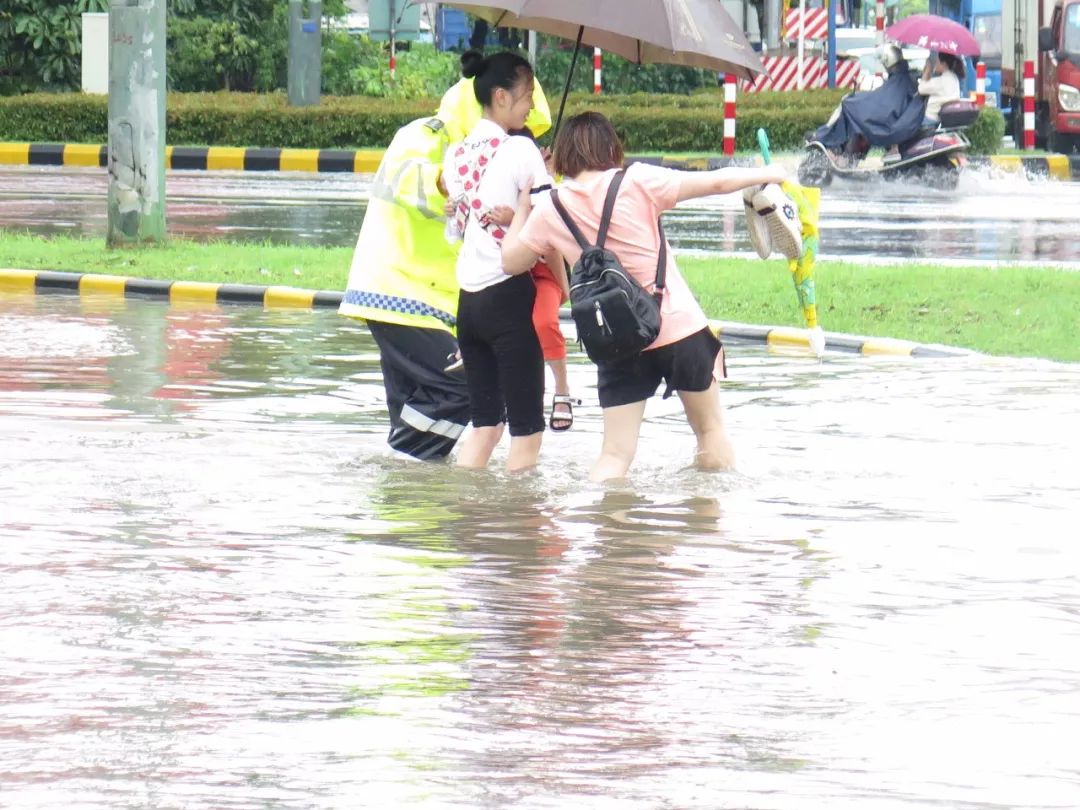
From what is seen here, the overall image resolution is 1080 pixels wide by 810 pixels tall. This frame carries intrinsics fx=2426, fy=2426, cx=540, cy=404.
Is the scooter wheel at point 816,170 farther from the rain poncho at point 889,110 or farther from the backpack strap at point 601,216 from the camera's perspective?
the backpack strap at point 601,216

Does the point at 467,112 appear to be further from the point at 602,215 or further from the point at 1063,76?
the point at 1063,76

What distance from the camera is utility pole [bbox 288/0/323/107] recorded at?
30.9 meters

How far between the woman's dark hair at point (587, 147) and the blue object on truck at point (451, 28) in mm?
40554

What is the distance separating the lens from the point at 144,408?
10156mm

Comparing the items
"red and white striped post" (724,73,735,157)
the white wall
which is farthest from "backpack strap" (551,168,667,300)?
the white wall

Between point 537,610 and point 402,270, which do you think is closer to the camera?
point 537,610

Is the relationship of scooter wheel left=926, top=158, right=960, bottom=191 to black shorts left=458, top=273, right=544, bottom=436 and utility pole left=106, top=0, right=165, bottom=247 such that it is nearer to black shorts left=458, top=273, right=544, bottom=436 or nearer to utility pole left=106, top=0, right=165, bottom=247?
utility pole left=106, top=0, right=165, bottom=247

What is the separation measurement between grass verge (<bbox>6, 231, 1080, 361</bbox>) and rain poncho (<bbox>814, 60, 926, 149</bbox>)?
839 centimetres

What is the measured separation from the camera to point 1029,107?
98.3 ft

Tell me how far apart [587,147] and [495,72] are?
0.49 metres

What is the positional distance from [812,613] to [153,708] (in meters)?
1.89

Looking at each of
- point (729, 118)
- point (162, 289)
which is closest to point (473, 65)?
point (162, 289)

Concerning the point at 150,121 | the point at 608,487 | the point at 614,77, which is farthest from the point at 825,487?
the point at 614,77

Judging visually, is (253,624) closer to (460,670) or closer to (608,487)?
(460,670)
